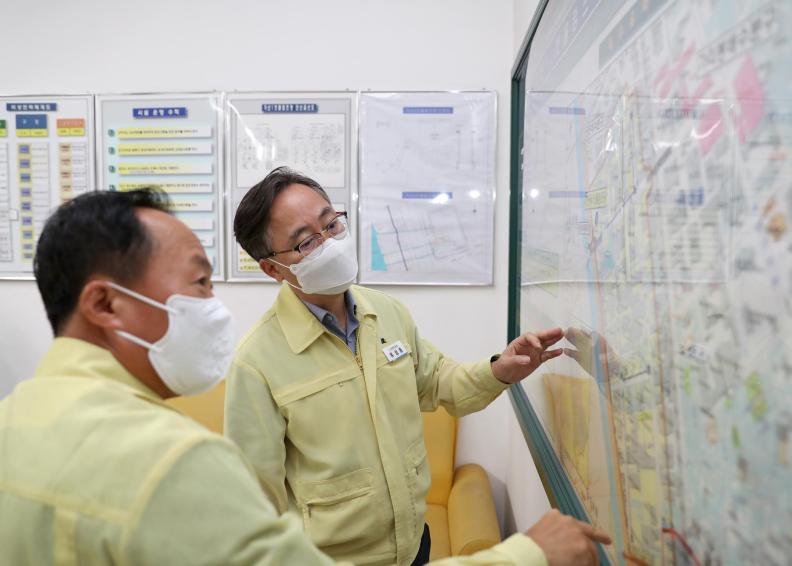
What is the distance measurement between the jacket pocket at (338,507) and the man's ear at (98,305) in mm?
604

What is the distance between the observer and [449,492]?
2.18 meters

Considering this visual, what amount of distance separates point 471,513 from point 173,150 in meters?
1.99

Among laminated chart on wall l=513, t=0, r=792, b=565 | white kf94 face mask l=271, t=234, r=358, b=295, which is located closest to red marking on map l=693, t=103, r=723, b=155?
laminated chart on wall l=513, t=0, r=792, b=565

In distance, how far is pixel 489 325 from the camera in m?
2.32

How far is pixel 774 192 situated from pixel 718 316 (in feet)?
0.40

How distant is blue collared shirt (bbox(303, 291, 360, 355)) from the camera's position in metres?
1.18

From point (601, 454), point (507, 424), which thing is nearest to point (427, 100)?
point (507, 424)

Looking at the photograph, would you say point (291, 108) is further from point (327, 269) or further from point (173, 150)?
point (327, 269)

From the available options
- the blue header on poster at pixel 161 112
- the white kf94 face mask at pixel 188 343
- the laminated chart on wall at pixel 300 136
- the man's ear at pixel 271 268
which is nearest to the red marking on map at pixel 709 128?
the white kf94 face mask at pixel 188 343

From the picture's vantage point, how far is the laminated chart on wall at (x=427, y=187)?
2225 mm

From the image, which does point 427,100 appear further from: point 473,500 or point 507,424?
point 473,500

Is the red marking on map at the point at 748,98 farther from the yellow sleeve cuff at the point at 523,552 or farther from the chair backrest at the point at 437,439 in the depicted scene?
the chair backrest at the point at 437,439

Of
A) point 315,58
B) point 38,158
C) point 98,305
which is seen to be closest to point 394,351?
point 98,305

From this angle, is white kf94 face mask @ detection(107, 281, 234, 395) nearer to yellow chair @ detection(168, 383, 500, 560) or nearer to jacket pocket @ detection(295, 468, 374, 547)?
jacket pocket @ detection(295, 468, 374, 547)
